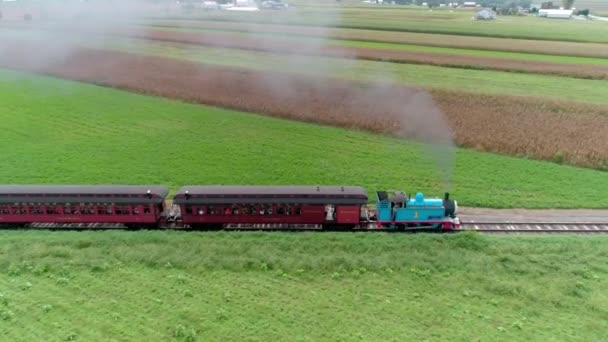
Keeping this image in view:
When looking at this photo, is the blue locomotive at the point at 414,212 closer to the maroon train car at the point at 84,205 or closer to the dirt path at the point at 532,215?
the dirt path at the point at 532,215

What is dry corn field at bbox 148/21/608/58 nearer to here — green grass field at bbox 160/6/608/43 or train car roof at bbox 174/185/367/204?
green grass field at bbox 160/6/608/43

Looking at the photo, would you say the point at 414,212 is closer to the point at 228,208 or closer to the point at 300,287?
the point at 300,287

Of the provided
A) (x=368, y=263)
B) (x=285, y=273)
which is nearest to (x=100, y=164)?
(x=285, y=273)

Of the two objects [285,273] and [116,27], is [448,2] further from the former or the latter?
[285,273]

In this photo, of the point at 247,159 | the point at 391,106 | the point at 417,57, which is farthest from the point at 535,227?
the point at 417,57

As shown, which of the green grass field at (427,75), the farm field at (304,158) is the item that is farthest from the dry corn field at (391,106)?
the green grass field at (427,75)

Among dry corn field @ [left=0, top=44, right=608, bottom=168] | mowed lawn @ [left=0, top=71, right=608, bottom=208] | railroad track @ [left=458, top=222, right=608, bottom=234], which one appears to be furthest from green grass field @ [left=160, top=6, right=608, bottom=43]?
railroad track @ [left=458, top=222, right=608, bottom=234]

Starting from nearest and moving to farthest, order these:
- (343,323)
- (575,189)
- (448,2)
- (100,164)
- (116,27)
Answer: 1. (343,323)
2. (575,189)
3. (100,164)
4. (116,27)
5. (448,2)
